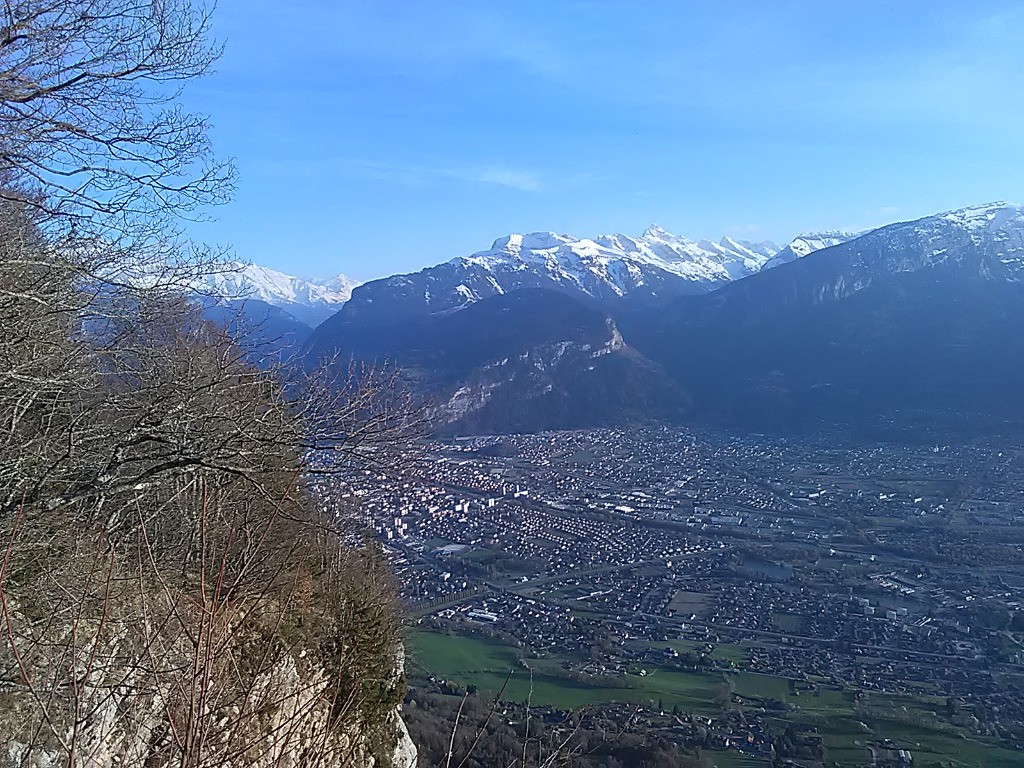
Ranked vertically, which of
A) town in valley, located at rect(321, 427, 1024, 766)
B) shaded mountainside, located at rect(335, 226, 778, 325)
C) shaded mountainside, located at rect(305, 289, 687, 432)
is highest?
shaded mountainside, located at rect(335, 226, 778, 325)

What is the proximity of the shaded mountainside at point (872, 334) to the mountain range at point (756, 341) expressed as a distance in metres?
0.17

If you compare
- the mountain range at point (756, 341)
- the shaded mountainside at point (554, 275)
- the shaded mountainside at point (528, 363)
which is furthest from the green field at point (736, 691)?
the shaded mountainside at point (554, 275)

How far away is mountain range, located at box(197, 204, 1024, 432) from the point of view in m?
50.2

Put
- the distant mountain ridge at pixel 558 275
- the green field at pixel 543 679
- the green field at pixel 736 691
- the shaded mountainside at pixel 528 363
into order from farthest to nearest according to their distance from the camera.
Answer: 1. the distant mountain ridge at pixel 558 275
2. the shaded mountainside at pixel 528 363
3. the green field at pixel 543 679
4. the green field at pixel 736 691

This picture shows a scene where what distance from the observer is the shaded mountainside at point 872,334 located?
165ft

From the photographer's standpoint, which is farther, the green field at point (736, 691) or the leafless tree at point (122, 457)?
the green field at point (736, 691)

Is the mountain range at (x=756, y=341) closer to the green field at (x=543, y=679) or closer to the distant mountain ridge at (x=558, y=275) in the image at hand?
the distant mountain ridge at (x=558, y=275)

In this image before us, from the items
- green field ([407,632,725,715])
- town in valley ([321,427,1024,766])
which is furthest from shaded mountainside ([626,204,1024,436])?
green field ([407,632,725,715])

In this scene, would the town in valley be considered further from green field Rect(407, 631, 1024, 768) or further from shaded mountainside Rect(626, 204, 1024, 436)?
shaded mountainside Rect(626, 204, 1024, 436)

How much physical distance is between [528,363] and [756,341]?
2603cm

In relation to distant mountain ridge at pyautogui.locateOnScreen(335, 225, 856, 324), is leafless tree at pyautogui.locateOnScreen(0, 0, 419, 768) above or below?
below

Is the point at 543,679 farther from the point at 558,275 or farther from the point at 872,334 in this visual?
the point at 558,275

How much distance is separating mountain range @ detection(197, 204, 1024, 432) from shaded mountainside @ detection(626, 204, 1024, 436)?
0.17 metres

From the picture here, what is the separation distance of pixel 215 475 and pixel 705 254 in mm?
148746
